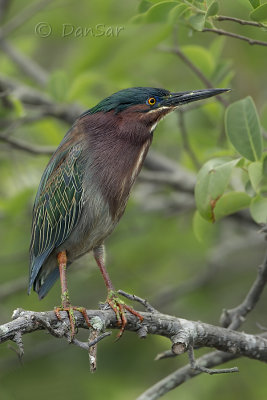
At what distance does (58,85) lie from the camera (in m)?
5.49

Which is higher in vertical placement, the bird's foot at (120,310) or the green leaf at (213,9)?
the green leaf at (213,9)

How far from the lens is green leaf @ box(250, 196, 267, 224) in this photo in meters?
3.59

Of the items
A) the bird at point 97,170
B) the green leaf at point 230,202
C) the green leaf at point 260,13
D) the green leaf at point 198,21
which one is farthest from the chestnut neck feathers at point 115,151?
the green leaf at point 260,13

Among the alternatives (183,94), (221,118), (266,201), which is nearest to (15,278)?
(221,118)

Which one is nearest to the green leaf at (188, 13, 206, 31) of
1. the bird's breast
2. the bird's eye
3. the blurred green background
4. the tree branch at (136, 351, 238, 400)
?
the bird's eye

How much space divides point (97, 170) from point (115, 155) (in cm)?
14

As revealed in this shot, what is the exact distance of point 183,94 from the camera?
4.51m

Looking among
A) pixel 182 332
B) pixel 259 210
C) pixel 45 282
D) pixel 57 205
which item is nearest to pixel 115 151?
pixel 57 205

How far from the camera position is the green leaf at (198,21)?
3.59m

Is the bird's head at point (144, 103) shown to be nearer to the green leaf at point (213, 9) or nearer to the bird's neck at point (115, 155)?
the bird's neck at point (115, 155)

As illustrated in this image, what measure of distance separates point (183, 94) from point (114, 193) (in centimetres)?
77

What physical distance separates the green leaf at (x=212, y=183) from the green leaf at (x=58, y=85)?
209cm

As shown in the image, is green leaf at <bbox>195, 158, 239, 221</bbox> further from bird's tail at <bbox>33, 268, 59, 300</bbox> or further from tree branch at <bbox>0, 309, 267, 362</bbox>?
bird's tail at <bbox>33, 268, 59, 300</bbox>

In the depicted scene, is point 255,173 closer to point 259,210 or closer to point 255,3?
point 259,210
